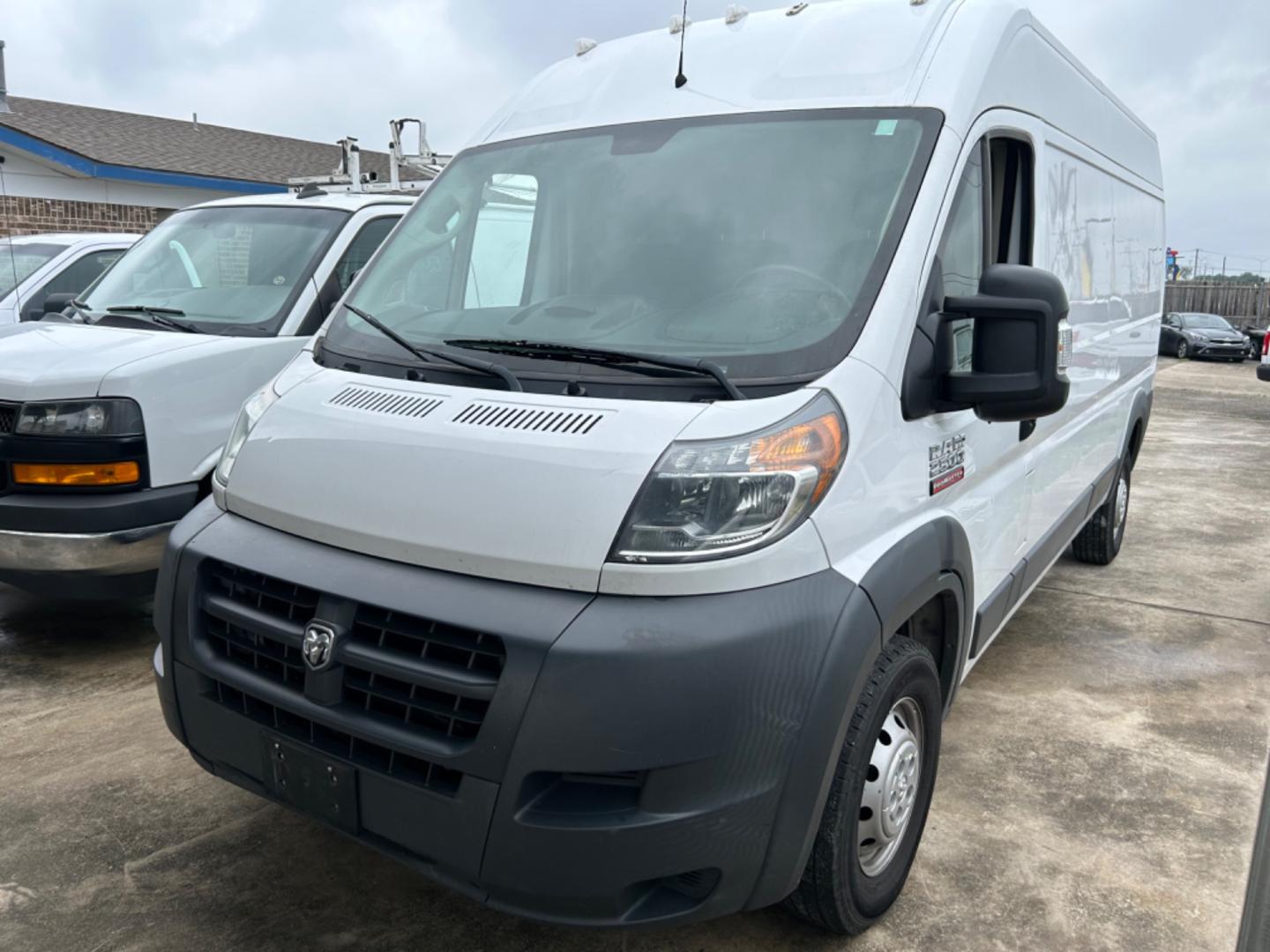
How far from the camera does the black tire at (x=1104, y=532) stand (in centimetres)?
617

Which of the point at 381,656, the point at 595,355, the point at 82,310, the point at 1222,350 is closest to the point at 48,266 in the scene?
the point at 82,310

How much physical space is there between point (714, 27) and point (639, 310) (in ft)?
3.88

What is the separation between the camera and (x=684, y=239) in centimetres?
286

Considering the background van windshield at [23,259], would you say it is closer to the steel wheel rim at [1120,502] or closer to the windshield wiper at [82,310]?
the windshield wiper at [82,310]

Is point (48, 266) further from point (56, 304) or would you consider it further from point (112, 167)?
point (112, 167)

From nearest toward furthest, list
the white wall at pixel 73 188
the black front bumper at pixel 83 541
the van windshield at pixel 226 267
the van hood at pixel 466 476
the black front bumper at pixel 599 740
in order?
1. the black front bumper at pixel 599 740
2. the van hood at pixel 466 476
3. the black front bumper at pixel 83 541
4. the van windshield at pixel 226 267
5. the white wall at pixel 73 188

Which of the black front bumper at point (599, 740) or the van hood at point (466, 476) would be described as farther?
the van hood at point (466, 476)

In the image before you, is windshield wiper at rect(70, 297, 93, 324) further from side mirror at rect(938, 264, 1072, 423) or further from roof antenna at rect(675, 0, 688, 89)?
side mirror at rect(938, 264, 1072, 423)

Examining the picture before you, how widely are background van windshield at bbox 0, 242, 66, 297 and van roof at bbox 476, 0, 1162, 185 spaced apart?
5.57 meters

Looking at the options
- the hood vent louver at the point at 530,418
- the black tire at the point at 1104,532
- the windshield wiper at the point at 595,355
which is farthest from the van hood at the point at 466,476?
the black tire at the point at 1104,532

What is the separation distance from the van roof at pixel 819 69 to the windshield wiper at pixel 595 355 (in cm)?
90

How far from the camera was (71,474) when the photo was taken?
4332 mm

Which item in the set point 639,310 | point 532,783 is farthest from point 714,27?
point 532,783

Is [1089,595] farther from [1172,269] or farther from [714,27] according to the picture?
[1172,269]
